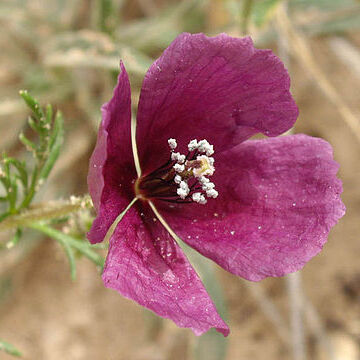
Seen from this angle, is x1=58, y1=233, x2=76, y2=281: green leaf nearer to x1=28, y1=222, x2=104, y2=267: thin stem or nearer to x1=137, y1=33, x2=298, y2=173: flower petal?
x1=28, y1=222, x2=104, y2=267: thin stem

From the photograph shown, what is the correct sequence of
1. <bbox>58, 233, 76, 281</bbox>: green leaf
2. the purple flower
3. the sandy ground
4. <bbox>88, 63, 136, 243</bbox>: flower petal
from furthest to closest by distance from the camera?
the sandy ground
<bbox>58, 233, 76, 281</bbox>: green leaf
the purple flower
<bbox>88, 63, 136, 243</bbox>: flower petal

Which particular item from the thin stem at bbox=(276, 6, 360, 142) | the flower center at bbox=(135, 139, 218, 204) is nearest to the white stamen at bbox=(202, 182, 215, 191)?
the flower center at bbox=(135, 139, 218, 204)

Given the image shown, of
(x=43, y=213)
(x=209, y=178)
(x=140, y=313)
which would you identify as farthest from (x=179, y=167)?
(x=140, y=313)

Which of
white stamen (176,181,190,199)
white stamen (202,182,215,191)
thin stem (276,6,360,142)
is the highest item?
white stamen (176,181,190,199)

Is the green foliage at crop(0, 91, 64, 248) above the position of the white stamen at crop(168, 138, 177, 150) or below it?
above

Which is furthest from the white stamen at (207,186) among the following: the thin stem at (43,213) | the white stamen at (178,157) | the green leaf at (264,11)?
the green leaf at (264,11)

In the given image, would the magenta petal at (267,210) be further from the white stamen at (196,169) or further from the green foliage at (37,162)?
the green foliage at (37,162)

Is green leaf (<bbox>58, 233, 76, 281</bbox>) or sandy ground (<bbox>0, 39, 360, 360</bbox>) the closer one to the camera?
green leaf (<bbox>58, 233, 76, 281</bbox>)

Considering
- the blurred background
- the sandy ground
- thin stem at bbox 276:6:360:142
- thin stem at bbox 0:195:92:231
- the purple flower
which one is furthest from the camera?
the sandy ground
